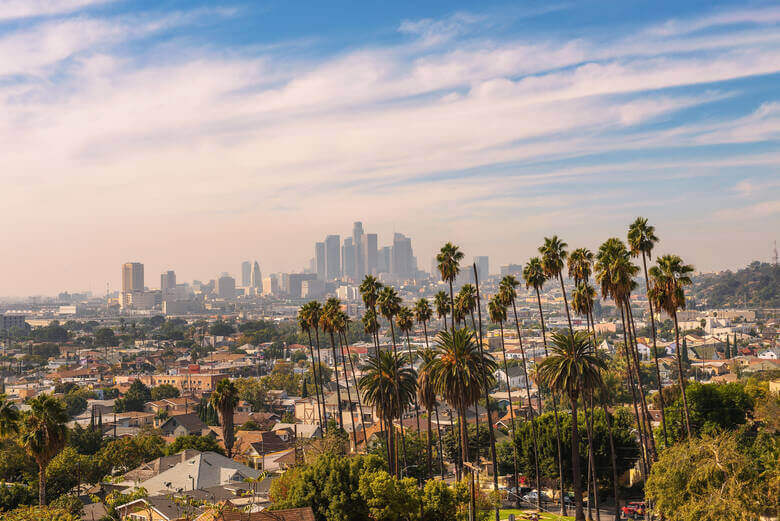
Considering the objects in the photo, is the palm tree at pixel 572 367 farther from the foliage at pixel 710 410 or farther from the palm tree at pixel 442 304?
the palm tree at pixel 442 304

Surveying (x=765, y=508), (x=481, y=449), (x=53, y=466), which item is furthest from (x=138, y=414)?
(x=765, y=508)

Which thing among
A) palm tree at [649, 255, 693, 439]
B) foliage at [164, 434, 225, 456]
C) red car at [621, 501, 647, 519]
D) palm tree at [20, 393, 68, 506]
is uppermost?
palm tree at [649, 255, 693, 439]

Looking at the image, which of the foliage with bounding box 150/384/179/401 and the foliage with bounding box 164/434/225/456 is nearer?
the foliage with bounding box 164/434/225/456

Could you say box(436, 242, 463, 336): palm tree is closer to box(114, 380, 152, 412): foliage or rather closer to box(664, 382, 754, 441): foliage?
box(664, 382, 754, 441): foliage

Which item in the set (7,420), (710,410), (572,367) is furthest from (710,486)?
(7,420)

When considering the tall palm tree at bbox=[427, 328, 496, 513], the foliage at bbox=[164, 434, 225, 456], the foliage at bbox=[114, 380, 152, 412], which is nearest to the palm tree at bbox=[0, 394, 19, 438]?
the tall palm tree at bbox=[427, 328, 496, 513]

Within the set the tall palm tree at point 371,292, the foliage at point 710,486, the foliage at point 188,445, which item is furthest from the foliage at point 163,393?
the foliage at point 710,486
